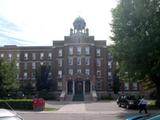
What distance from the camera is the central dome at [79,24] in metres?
91.1

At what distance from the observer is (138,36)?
134 feet

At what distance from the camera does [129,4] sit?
4294 centimetres

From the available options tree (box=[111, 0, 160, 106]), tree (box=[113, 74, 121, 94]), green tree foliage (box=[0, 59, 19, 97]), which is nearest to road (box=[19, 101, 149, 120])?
tree (box=[111, 0, 160, 106])

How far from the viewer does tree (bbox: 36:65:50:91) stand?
9138 cm

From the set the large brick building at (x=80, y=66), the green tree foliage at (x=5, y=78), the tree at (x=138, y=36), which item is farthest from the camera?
the large brick building at (x=80, y=66)

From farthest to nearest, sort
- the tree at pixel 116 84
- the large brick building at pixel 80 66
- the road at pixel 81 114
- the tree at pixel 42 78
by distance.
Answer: the tree at pixel 42 78 < the tree at pixel 116 84 < the large brick building at pixel 80 66 < the road at pixel 81 114

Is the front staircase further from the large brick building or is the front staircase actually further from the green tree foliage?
the green tree foliage

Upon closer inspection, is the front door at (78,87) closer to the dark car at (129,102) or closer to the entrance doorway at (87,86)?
the entrance doorway at (87,86)

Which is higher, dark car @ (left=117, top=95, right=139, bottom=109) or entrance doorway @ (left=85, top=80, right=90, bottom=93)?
entrance doorway @ (left=85, top=80, right=90, bottom=93)

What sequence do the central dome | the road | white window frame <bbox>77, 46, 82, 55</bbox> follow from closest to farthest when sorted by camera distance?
the road < the central dome < white window frame <bbox>77, 46, 82, 55</bbox>

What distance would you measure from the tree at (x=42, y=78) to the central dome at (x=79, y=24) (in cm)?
1237

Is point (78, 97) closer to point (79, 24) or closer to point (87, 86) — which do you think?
point (87, 86)

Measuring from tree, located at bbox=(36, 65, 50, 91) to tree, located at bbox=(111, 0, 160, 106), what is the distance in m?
49.4

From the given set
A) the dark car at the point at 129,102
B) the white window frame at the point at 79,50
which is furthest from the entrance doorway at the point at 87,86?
the dark car at the point at 129,102
